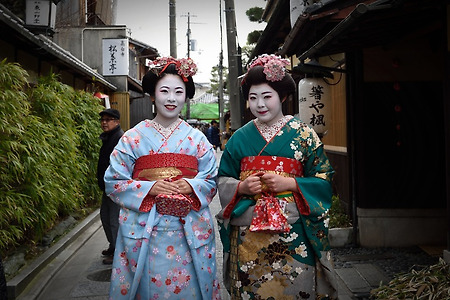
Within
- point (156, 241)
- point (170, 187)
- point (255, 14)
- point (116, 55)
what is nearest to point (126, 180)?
point (170, 187)

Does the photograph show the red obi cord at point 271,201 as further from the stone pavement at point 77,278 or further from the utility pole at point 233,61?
the utility pole at point 233,61

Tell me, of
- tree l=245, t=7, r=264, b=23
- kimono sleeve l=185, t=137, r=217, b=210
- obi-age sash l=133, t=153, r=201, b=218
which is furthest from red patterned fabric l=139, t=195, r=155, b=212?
tree l=245, t=7, r=264, b=23

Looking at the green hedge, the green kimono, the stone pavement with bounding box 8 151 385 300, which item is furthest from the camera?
the green hedge

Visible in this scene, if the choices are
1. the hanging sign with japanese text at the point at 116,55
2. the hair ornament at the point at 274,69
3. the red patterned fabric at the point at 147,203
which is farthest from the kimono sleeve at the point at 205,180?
the hanging sign with japanese text at the point at 116,55

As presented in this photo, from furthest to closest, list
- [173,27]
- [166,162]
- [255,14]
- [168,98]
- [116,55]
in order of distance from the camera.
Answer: [173,27] → [116,55] → [255,14] → [168,98] → [166,162]

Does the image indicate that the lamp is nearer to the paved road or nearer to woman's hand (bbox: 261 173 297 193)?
the paved road

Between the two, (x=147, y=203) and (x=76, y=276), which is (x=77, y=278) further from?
(x=147, y=203)

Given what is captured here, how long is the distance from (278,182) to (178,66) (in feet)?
4.25

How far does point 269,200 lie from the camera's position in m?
3.48

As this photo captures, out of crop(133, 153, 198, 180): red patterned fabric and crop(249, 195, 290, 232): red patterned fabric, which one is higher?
crop(133, 153, 198, 180): red patterned fabric

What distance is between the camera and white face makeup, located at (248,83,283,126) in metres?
3.61

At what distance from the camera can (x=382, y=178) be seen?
730 centimetres

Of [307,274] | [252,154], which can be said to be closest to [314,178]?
[252,154]

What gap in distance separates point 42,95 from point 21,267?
2934 millimetres
